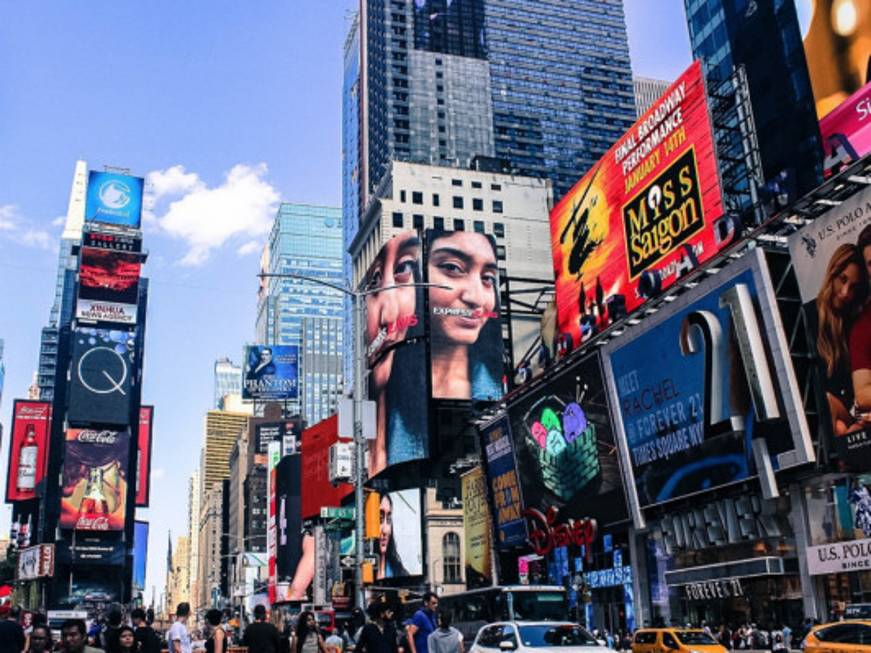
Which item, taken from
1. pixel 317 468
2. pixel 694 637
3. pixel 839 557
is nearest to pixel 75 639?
pixel 694 637

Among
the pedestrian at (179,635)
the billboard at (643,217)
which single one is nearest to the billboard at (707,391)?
the billboard at (643,217)

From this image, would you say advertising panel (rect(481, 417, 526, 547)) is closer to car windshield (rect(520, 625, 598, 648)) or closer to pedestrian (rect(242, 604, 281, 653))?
car windshield (rect(520, 625, 598, 648))

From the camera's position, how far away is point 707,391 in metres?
39.3

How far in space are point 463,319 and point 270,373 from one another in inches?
2818

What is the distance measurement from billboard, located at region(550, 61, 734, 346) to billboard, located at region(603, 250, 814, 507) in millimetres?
3452

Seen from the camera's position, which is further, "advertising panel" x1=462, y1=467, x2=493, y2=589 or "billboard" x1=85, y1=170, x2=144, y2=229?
"billboard" x1=85, y1=170, x2=144, y2=229

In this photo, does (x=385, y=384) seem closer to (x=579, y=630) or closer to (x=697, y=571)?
(x=697, y=571)

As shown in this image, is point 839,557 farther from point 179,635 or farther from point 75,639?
point 75,639

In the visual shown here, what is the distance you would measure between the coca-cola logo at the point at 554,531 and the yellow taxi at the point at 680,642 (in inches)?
914

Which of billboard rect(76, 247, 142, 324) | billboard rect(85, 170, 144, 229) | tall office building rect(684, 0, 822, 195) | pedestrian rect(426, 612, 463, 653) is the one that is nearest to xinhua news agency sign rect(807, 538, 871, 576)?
pedestrian rect(426, 612, 463, 653)

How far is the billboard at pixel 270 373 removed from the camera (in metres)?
149

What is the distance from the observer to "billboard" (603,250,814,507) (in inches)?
1407

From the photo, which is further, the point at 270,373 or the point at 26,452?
the point at 270,373

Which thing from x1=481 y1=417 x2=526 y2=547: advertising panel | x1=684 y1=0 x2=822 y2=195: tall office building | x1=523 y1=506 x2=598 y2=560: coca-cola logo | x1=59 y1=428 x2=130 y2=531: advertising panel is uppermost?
x1=684 y1=0 x2=822 y2=195: tall office building
